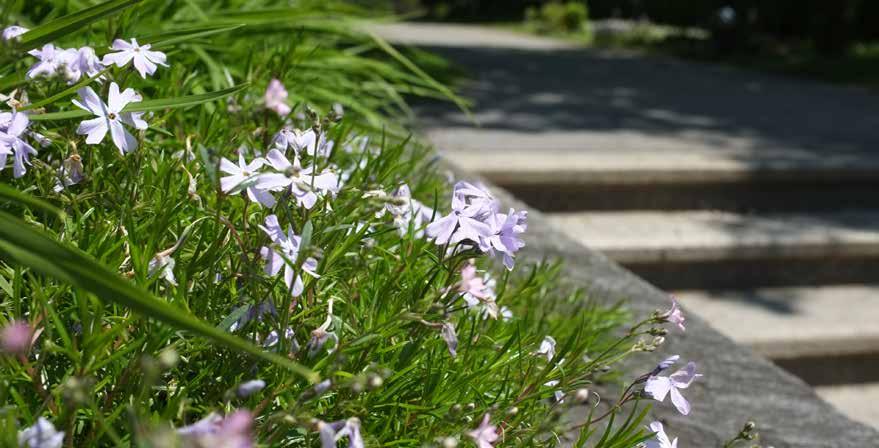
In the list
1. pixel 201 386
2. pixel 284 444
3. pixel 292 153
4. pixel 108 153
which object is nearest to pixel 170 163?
pixel 108 153

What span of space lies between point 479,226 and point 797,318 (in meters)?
2.69

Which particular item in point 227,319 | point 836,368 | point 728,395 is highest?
point 227,319

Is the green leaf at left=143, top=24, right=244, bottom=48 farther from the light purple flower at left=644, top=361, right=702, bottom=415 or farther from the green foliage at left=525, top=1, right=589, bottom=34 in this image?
the green foliage at left=525, top=1, right=589, bottom=34

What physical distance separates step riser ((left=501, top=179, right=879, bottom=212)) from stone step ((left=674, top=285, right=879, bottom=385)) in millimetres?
563

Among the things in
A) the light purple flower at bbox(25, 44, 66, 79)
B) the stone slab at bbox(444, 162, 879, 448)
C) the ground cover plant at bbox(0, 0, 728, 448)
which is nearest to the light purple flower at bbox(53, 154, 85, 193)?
the ground cover plant at bbox(0, 0, 728, 448)

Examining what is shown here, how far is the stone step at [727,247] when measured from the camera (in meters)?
3.80

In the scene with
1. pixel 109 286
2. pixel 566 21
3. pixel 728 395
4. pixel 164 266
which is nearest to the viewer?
pixel 109 286

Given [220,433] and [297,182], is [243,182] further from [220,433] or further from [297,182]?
[220,433]

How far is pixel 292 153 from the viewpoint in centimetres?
146

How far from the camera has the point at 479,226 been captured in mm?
1271

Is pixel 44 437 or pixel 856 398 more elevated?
pixel 44 437

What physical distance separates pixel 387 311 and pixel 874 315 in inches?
114

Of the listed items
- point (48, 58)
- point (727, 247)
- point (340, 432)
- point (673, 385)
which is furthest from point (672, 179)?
point (340, 432)

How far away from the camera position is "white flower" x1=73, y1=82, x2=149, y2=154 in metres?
1.37
